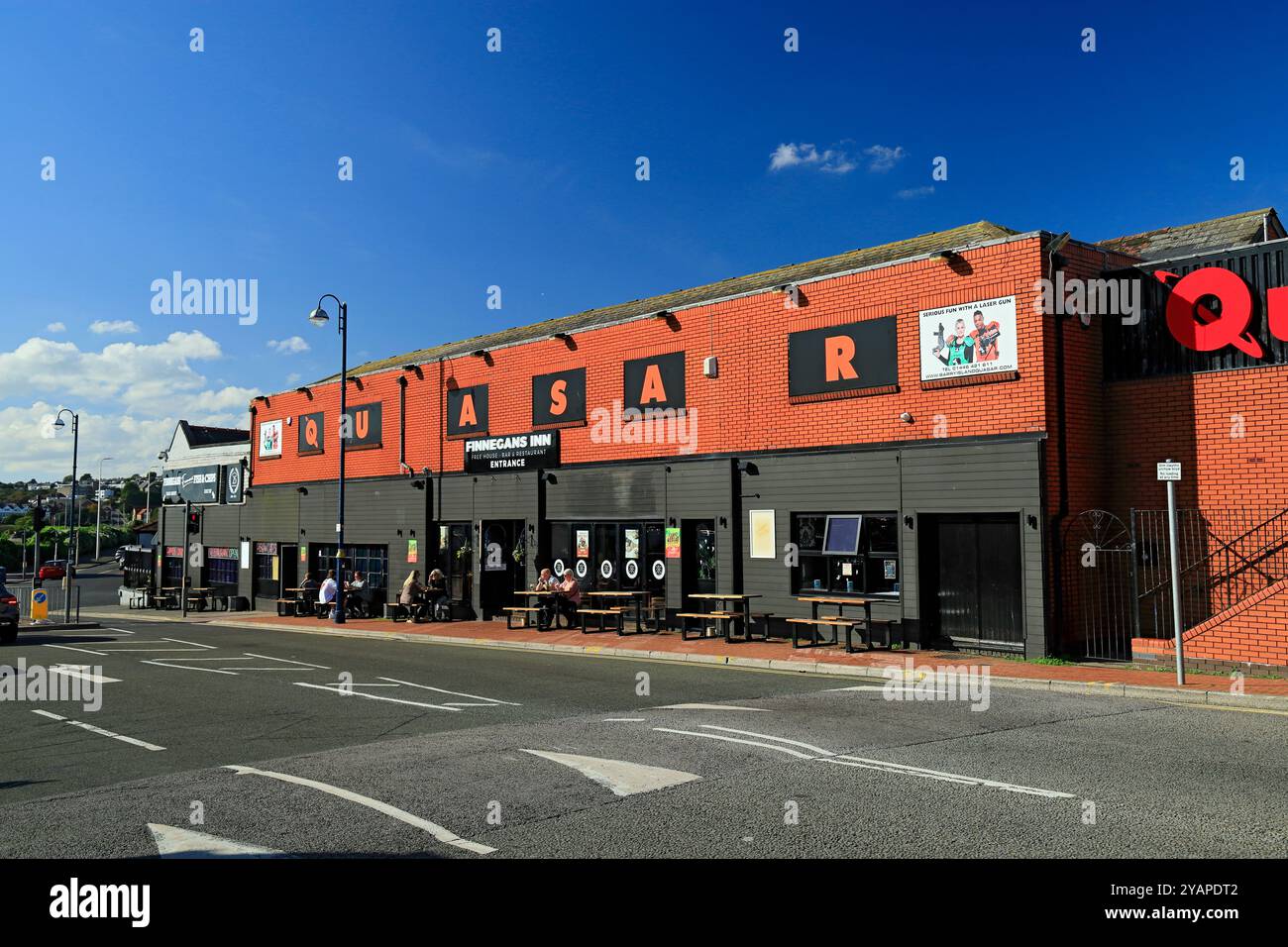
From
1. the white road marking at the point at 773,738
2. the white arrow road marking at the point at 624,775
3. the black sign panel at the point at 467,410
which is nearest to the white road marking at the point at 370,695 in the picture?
the white road marking at the point at 773,738

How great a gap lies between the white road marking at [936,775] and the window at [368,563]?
24.2 m

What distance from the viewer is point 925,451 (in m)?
17.0

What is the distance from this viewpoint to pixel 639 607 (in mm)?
21016

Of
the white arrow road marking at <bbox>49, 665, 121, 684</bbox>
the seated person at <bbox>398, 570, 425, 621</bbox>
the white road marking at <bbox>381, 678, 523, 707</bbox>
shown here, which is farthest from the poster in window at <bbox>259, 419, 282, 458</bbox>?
the white road marking at <bbox>381, 678, 523, 707</bbox>

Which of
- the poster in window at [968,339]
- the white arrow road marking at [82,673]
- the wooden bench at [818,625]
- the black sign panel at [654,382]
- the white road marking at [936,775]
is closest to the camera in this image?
the white road marking at [936,775]

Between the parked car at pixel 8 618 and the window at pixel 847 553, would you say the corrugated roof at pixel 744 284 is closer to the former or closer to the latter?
the window at pixel 847 553

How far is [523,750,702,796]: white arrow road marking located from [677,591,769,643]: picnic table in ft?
33.8

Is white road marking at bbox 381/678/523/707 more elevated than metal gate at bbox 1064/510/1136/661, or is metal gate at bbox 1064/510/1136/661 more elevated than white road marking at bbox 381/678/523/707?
metal gate at bbox 1064/510/1136/661

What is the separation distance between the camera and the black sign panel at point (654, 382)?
22.0 meters

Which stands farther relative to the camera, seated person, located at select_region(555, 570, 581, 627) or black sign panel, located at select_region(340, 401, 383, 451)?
black sign panel, located at select_region(340, 401, 383, 451)

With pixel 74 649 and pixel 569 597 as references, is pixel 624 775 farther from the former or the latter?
pixel 74 649

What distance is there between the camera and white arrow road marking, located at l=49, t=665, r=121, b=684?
47.1 feet

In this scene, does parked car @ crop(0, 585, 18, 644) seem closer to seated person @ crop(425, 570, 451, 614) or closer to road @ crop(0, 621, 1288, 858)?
seated person @ crop(425, 570, 451, 614)
